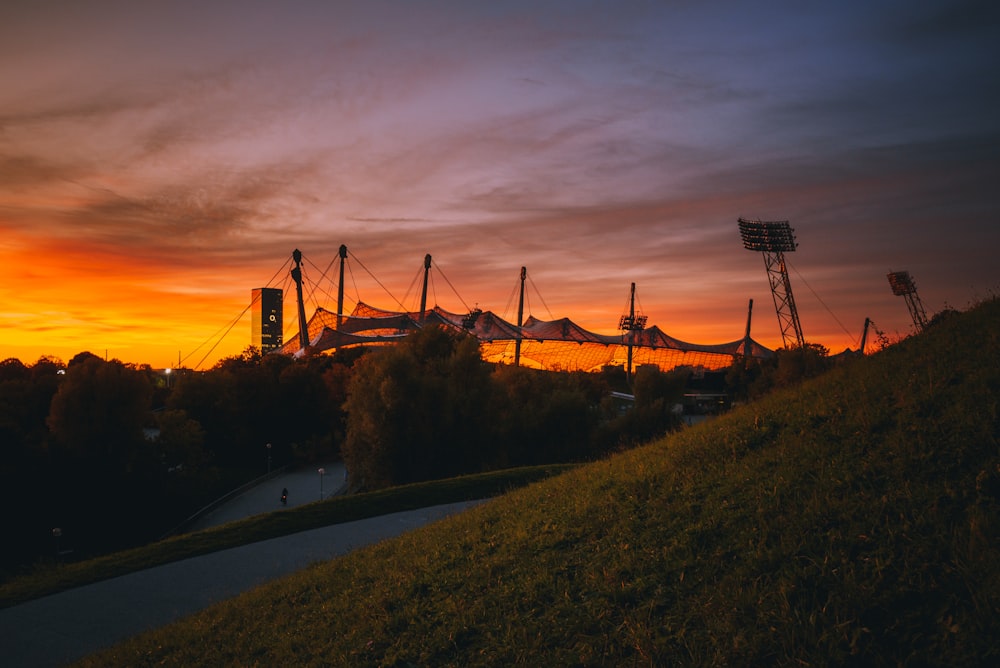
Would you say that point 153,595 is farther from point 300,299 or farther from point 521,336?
point 521,336

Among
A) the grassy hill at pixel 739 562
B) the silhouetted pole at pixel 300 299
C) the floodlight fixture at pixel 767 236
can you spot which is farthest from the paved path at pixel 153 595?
the silhouetted pole at pixel 300 299

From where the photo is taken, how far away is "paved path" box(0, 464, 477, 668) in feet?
35.4

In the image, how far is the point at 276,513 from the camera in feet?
64.6

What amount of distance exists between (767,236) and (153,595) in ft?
206

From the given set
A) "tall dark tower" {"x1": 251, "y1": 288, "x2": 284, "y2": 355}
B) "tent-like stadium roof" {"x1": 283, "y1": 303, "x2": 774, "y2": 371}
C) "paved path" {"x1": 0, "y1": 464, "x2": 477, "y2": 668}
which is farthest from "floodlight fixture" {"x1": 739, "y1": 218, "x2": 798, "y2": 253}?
"tall dark tower" {"x1": 251, "y1": 288, "x2": 284, "y2": 355}

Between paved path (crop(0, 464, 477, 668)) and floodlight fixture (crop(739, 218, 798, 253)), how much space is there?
182 ft

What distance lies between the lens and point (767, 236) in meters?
62.9

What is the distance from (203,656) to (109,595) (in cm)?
657

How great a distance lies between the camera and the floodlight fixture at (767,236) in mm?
62469

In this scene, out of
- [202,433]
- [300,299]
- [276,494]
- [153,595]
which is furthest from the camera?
[300,299]

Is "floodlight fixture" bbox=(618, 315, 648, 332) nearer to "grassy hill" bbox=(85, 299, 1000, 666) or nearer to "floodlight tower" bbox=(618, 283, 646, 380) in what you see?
"floodlight tower" bbox=(618, 283, 646, 380)

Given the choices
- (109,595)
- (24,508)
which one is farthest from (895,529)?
(24,508)

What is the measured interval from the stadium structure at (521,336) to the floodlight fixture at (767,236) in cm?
3888

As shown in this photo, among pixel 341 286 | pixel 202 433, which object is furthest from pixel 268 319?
pixel 202 433
